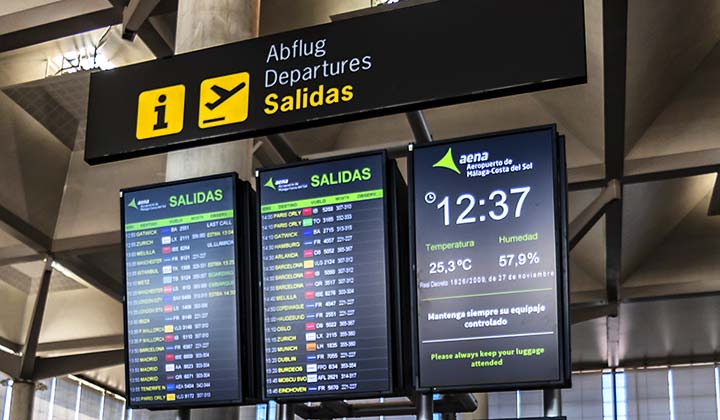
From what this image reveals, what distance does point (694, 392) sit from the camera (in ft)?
96.7

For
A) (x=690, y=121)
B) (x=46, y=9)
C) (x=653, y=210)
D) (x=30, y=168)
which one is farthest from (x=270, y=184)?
(x=653, y=210)

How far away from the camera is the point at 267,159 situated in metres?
17.2

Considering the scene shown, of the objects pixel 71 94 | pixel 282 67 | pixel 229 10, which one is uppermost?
pixel 71 94

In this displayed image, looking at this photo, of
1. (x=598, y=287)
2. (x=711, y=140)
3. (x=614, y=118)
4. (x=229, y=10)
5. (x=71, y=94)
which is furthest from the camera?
(x=598, y=287)

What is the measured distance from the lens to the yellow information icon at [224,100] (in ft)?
17.5

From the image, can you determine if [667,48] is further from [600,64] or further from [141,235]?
[141,235]

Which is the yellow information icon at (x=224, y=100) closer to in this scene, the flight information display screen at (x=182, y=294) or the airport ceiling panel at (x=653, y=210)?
the flight information display screen at (x=182, y=294)

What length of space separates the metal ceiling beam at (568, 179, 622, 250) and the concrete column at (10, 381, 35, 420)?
12.6 m

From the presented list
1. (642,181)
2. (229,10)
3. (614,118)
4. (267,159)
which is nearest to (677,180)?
(642,181)

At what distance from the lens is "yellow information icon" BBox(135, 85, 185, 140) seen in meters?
5.50

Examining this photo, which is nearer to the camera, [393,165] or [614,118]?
[393,165]

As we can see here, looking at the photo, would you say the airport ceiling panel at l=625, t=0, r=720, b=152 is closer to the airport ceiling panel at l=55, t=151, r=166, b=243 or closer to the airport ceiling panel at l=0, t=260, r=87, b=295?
the airport ceiling panel at l=55, t=151, r=166, b=243

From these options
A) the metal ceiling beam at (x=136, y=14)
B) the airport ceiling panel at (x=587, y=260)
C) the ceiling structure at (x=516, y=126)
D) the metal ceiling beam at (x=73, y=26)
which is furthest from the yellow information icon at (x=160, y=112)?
the airport ceiling panel at (x=587, y=260)

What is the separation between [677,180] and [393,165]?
13.2 m
